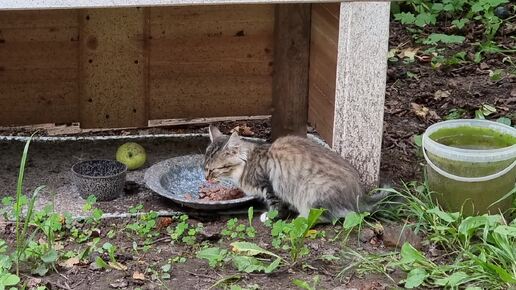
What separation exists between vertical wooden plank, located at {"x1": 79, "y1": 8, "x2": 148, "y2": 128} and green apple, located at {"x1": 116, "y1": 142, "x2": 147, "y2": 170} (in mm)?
625

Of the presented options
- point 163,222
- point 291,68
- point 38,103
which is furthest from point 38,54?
point 163,222

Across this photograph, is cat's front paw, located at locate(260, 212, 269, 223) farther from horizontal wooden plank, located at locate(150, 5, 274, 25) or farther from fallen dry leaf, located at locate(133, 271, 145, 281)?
horizontal wooden plank, located at locate(150, 5, 274, 25)

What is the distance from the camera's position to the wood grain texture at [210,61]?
668 cm

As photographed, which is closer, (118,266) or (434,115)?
(118,266)

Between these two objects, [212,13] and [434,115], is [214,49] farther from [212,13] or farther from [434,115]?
[434,115]

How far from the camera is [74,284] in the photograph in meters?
4.62

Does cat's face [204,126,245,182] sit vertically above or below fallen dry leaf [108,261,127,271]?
above

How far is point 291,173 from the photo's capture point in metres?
5.37

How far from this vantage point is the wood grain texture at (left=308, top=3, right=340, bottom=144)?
581cm

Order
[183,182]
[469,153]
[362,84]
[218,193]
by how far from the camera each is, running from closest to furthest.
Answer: [469,153] < [362,84] < [218,193] < [183,182]

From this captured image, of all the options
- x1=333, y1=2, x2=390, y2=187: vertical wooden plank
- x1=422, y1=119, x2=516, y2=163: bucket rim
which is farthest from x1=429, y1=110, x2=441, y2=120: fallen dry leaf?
x1=422, y1=119, x2=516, y2=163: bucket rim

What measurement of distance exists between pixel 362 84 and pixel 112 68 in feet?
6.39

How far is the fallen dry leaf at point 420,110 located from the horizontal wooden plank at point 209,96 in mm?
1080

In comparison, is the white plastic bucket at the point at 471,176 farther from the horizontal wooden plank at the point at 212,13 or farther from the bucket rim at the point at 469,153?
the horizontal wooden plank at the point at 212,13
